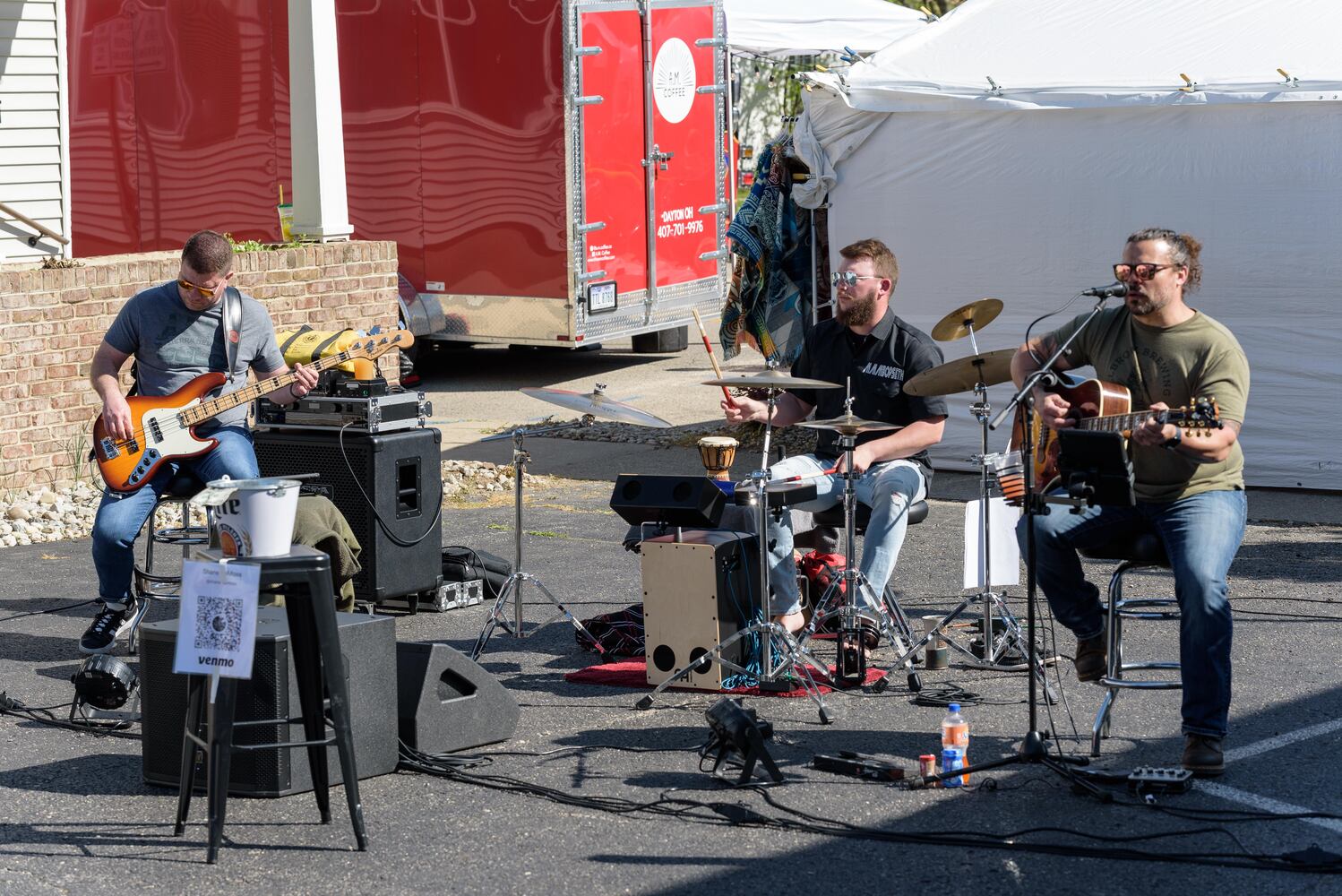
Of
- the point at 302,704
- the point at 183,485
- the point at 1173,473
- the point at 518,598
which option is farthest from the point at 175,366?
the point at 1173,473

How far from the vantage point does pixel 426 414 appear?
7.98 meters

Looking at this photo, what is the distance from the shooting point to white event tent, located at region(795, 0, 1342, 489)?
9477mm

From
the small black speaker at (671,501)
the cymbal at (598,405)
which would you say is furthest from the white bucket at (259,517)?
the small black speaker at (671,501)

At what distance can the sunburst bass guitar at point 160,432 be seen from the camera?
7090mm

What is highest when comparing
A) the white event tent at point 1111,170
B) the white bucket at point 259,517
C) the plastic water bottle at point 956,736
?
the white event tent at point 1111,170

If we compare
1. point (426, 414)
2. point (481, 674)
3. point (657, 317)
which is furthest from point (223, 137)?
point (481, 674)

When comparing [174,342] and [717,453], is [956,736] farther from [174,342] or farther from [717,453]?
[174,342]

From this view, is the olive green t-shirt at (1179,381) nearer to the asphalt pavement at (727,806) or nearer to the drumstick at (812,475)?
the asphalt pavement at (727,806)

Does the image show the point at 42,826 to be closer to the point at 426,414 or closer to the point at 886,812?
the point at 886,812

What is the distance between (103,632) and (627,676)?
2070 millimetres

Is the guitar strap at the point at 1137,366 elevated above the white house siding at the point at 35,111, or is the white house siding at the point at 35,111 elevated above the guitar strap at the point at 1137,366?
the white house siding at the point at 35,111

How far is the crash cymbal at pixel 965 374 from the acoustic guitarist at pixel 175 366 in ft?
8.43

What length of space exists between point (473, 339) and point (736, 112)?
1164 cm

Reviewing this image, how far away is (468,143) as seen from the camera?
1312cm
